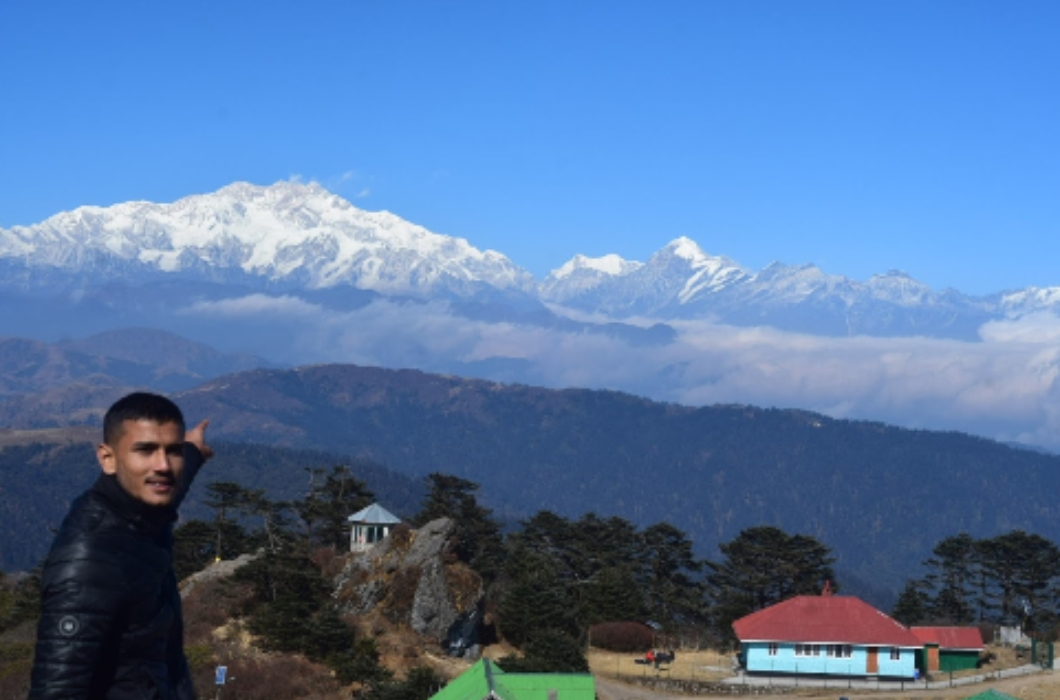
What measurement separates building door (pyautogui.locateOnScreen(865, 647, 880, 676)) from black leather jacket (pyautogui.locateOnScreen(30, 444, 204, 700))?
53707 mm

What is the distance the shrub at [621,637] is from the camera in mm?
61594

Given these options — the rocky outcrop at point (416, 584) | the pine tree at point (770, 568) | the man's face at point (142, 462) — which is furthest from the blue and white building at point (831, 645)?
the man's face at point (142, 462)

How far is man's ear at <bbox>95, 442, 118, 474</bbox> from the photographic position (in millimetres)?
4465

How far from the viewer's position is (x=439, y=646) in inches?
2028

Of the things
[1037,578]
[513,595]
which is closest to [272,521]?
[513,595]

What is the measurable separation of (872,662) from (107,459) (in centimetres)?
5426

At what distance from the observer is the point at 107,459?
4.49m

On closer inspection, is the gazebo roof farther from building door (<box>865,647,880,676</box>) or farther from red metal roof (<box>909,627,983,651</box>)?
red metal roof (<box>909,627,983,651</box>)

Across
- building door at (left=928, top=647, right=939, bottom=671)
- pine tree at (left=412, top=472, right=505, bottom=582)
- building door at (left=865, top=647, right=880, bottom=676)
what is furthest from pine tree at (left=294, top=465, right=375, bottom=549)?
building door at (left=928, top=647, right=939, bottom=671)

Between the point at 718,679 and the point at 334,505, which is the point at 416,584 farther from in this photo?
the point at 334,505

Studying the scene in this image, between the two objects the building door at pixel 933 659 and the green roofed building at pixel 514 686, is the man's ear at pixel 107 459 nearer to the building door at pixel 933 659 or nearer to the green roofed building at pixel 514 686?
the green roofed building at pixel 514 686

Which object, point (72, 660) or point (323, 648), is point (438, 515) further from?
point (72, 660)

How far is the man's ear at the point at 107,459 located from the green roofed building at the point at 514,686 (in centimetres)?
3009

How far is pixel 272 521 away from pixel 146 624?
68.7m
